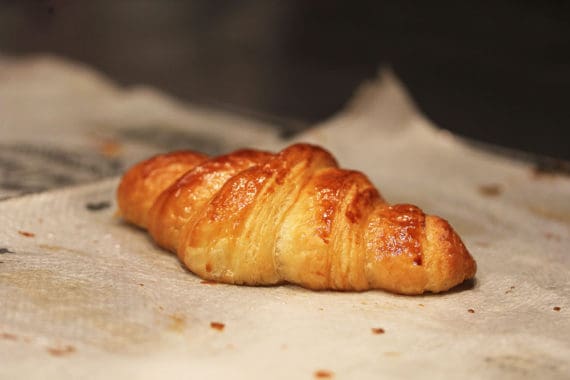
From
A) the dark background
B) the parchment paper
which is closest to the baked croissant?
the parchment paper

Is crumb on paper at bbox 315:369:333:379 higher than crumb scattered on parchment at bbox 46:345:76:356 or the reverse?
higher

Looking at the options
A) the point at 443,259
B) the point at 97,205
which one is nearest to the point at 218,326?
the point at 443,259

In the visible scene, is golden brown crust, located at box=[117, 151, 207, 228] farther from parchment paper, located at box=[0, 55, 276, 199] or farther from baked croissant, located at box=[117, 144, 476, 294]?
parchment paper, located at box=[0, 55, 276, 199]

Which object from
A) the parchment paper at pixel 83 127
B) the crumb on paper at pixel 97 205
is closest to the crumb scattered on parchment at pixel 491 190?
the parchment paper at pixel 83 127

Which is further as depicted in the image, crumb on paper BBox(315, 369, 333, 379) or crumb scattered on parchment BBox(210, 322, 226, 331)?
crumb scattered on parchment BBox(210, 322, 226, 331)

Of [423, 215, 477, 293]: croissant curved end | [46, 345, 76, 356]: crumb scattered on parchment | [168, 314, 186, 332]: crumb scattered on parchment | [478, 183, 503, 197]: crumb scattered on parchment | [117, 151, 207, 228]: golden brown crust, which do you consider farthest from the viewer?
[478, 183, 503, 197]: crumb scattered on parchment

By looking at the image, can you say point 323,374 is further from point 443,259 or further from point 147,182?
point 147,182

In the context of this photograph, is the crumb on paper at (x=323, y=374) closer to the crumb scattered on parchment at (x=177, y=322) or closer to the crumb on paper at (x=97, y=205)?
the crumb scattered on parchment at (x=177, y=322)
